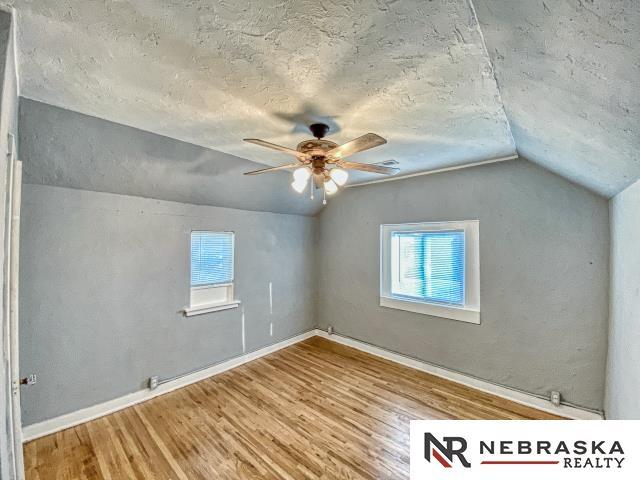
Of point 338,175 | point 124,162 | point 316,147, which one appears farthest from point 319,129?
point 124,162

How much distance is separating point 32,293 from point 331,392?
278cm

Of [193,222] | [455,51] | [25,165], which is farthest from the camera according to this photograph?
[193,222]

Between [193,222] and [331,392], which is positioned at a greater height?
[193,222]

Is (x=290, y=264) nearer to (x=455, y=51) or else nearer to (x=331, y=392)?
(x=331, y=392)

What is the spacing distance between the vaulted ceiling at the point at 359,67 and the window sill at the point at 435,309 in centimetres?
158

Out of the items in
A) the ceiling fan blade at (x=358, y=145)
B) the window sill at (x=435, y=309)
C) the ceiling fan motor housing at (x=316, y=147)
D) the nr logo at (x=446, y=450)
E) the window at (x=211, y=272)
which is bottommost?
the nr logo at (x=446, y=450)

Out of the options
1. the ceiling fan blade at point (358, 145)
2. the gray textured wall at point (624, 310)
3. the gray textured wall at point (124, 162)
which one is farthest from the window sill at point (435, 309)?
the ceiling fan blade at point (358, 145)

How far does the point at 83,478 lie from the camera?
173cm

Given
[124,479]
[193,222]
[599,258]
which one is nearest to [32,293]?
[193,222]

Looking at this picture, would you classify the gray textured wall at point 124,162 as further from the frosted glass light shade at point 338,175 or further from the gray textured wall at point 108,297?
the frosted glass light shade at point 338,175

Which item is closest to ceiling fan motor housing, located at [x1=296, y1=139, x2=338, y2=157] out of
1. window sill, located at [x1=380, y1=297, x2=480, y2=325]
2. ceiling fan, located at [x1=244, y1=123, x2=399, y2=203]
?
ceiling fan, located at [x1=244, y1=123, x2=399, y2=203]

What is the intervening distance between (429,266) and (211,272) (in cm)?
268

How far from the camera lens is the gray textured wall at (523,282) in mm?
2213

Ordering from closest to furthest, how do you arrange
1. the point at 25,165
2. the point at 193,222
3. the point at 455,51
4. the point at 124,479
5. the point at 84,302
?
1. the point at 455,51
2. the point at 124,479
3. the point at 25,165
4. the point at 84,302
5. the point at 193,222
